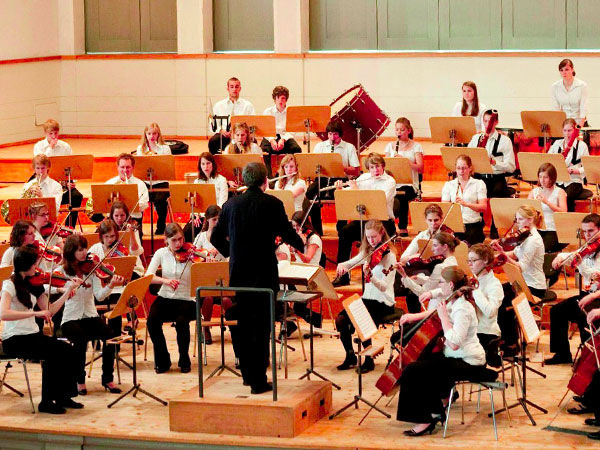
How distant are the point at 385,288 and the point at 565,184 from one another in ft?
9.23

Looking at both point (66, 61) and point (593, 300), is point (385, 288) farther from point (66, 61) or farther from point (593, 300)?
point (66, 61)

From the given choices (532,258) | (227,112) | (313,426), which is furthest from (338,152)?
(313,426)

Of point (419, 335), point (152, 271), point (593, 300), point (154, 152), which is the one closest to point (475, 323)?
point (419, 335)

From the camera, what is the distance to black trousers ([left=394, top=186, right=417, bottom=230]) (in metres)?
10.2

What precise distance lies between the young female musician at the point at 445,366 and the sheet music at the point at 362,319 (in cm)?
38

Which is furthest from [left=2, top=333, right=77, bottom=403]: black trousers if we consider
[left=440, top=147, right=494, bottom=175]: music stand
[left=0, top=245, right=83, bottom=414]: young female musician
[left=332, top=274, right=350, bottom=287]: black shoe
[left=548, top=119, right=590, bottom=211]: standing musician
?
[left=548, top=119, right=590, bottom=211]: standing musician

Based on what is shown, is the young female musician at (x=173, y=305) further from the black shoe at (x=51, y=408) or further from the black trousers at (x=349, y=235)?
the black trousers at (x=349, y=235)

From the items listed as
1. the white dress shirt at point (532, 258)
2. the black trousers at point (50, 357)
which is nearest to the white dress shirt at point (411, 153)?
the white dress shirt at point (532, 258)

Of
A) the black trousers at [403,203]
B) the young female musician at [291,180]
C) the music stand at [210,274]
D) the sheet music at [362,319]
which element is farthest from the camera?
the black trousers at [403,203]

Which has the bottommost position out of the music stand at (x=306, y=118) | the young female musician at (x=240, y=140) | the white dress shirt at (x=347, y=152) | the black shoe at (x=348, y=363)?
the black shoe at (x=348, y=363)

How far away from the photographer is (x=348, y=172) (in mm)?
10438

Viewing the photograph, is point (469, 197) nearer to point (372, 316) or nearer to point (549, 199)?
point (549, 199)

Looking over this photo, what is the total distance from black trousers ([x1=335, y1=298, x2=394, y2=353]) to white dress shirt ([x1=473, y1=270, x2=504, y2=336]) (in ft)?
2.90

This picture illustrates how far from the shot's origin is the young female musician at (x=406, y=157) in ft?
33.7
